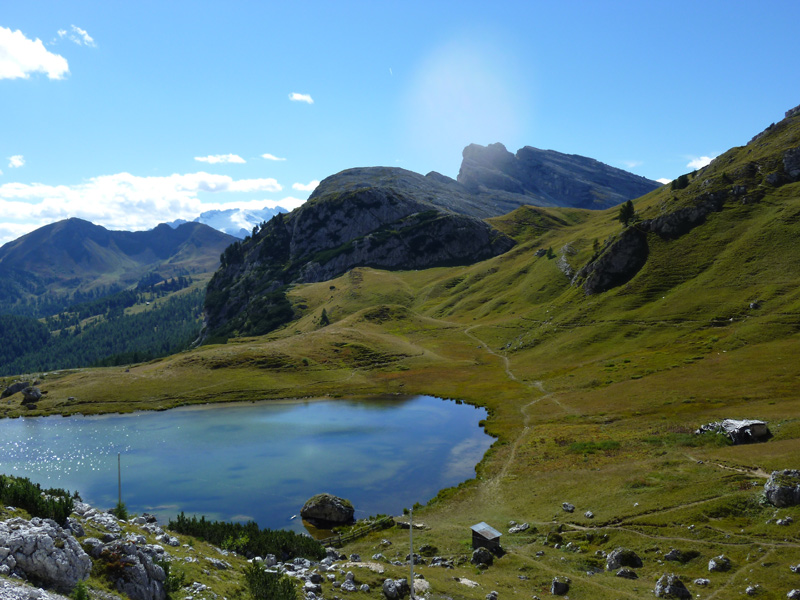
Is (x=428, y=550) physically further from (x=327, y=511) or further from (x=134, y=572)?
(x=134, y=572)

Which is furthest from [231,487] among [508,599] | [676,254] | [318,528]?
[676,254]

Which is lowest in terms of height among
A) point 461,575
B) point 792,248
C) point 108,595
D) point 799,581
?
point 461,575

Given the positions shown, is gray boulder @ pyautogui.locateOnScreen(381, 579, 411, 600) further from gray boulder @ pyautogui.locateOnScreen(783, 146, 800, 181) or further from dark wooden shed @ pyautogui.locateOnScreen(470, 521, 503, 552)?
gray boulder @ pyautogui.locateOnScreen(783, 146, 800, 181)

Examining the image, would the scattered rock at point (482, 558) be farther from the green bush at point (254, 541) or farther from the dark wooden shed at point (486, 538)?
the green bush at point (254, 541)

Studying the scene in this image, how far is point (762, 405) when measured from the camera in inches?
2874

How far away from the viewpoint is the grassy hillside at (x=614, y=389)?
129 ft

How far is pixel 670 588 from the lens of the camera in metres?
31.8

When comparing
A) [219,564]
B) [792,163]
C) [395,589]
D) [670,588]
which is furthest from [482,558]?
[792,163]

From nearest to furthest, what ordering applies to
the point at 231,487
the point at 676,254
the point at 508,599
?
1. the point at 508,599
2. the point at 231,487
3. the point at 676,254

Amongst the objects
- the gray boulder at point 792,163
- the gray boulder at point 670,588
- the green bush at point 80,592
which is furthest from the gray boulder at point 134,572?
the gray boulder at point 792,163

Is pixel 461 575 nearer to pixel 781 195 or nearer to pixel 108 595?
pixel 108 595

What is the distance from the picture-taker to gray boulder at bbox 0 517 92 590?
20.8 meters

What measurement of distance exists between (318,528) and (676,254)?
153m

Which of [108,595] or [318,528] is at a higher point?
[108,595]
